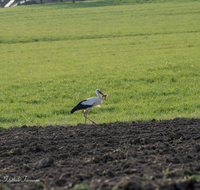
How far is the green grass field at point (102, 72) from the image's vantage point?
11.5 meters


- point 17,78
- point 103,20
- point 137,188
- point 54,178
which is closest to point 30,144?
→ point 54,178

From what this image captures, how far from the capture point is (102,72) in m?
18.6

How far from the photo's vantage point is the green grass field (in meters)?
11.5

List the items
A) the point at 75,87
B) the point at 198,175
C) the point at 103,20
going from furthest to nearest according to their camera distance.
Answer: the point at 103,20 → the point at 75,87 → the point at 198,175

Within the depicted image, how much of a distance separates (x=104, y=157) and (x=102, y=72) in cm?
1345

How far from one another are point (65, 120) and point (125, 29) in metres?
32.7

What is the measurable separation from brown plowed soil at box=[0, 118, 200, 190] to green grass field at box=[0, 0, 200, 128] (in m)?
1.85

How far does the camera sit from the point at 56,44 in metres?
33.7

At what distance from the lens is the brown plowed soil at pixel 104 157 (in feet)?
13.6

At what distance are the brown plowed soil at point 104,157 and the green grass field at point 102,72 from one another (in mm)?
1850

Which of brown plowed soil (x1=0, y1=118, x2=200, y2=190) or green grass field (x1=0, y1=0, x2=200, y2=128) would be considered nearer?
brown plowed soil (x1=0, y1=118, x2=200, y2=190)

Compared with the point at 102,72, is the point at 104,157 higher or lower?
higher

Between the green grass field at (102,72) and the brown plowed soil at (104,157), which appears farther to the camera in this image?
the green grass field at (102,72)

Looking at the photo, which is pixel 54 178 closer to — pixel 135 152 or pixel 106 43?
pixel 135 152
